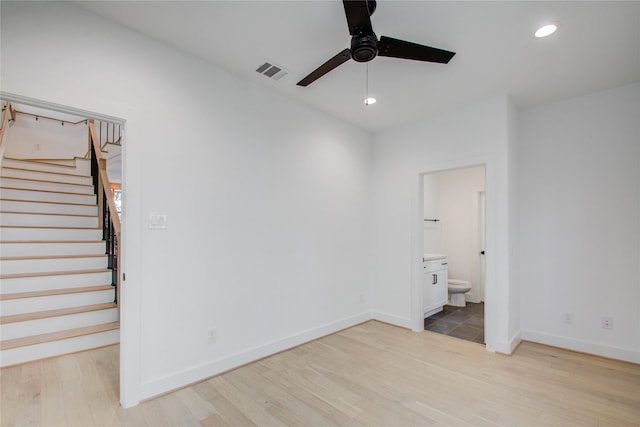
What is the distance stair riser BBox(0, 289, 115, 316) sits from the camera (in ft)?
9.75

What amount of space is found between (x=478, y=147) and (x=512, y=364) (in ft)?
7.34

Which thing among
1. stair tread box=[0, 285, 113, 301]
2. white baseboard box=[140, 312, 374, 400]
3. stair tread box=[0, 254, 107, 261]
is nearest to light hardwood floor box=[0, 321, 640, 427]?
white baseboard box=[140, 312, 374, 400]

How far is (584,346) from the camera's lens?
120 inches

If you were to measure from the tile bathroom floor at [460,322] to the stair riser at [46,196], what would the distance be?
5.35 meters

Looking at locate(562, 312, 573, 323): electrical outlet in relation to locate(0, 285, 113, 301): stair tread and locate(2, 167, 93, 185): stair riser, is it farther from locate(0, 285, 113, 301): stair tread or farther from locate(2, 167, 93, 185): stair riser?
locate(2, 167, 93, 185): stair riser

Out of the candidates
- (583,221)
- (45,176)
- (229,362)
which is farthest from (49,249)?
(583,221)

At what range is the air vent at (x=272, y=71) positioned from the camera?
260cm

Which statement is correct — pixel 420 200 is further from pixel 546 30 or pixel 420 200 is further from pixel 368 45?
pixel 368 45

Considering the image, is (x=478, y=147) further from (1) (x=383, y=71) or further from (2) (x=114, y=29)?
(2) (x=114, y=29)

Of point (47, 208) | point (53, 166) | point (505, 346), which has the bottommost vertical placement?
point (505, 346)

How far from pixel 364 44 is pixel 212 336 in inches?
99.1

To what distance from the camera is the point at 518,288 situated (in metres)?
3.41

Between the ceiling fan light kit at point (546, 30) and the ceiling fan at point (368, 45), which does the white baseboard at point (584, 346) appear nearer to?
the ceiling fan light kit at point (546, 30)

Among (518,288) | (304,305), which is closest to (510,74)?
(518,288)
